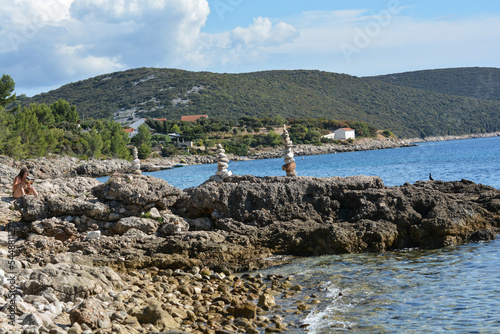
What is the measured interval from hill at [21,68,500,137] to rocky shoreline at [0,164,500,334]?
11506cm

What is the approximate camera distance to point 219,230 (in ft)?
40.2

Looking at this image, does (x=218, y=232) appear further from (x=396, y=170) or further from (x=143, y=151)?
(x=143, y=151)

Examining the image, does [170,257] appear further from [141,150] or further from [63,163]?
[141,150]

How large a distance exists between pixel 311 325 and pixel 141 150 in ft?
246

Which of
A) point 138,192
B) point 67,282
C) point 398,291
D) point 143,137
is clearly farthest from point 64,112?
point 398,291

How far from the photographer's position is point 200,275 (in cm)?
1025

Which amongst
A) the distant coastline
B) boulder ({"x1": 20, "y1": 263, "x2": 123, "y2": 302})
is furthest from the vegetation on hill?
boulder ({"x1": 20, "y1": 263, "x2": 123, "y2": 302})

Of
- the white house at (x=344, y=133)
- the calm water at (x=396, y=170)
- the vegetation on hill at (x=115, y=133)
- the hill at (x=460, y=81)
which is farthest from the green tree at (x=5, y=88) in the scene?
the hill at (x=460, y=81)

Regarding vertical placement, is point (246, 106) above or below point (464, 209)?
above

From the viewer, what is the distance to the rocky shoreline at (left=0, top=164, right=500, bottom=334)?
914cm

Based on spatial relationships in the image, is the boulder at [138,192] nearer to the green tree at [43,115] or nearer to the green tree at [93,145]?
the green tree at [93,145]

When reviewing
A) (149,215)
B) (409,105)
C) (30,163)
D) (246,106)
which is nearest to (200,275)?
(149,215)

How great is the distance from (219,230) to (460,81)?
622 ft

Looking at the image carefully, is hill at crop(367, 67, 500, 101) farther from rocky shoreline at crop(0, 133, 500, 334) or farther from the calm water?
rocky shoreline at crop(0, 133, 500, 334)
